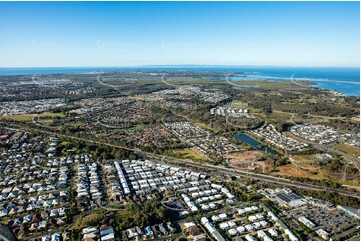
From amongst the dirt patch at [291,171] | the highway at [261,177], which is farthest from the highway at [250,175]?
the dirt patch at [291,171]

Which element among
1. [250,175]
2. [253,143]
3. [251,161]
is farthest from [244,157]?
[253,143]

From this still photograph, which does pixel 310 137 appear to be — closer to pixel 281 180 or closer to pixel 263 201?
pixel 281 180

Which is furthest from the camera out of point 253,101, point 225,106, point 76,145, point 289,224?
point 253,101

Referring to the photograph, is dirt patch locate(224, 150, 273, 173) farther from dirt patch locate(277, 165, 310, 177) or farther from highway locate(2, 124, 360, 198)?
highway locate(2, 124, 360, 198)

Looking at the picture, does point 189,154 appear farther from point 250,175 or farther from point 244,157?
point 250,175

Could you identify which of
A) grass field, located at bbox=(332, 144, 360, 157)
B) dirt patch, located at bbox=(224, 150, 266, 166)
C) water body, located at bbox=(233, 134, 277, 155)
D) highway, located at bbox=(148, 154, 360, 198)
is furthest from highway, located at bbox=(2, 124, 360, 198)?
grass field, located at bbox=(332, 144, 360, 157)

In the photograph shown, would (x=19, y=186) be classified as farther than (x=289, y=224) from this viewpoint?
Yes

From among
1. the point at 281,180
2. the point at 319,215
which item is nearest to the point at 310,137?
the point at 281,180

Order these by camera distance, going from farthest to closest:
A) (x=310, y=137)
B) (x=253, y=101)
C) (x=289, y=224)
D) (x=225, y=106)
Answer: (x=253, y=101) < (x=225, y=106) < (x=310, y=137) < (x=289, y=224)
